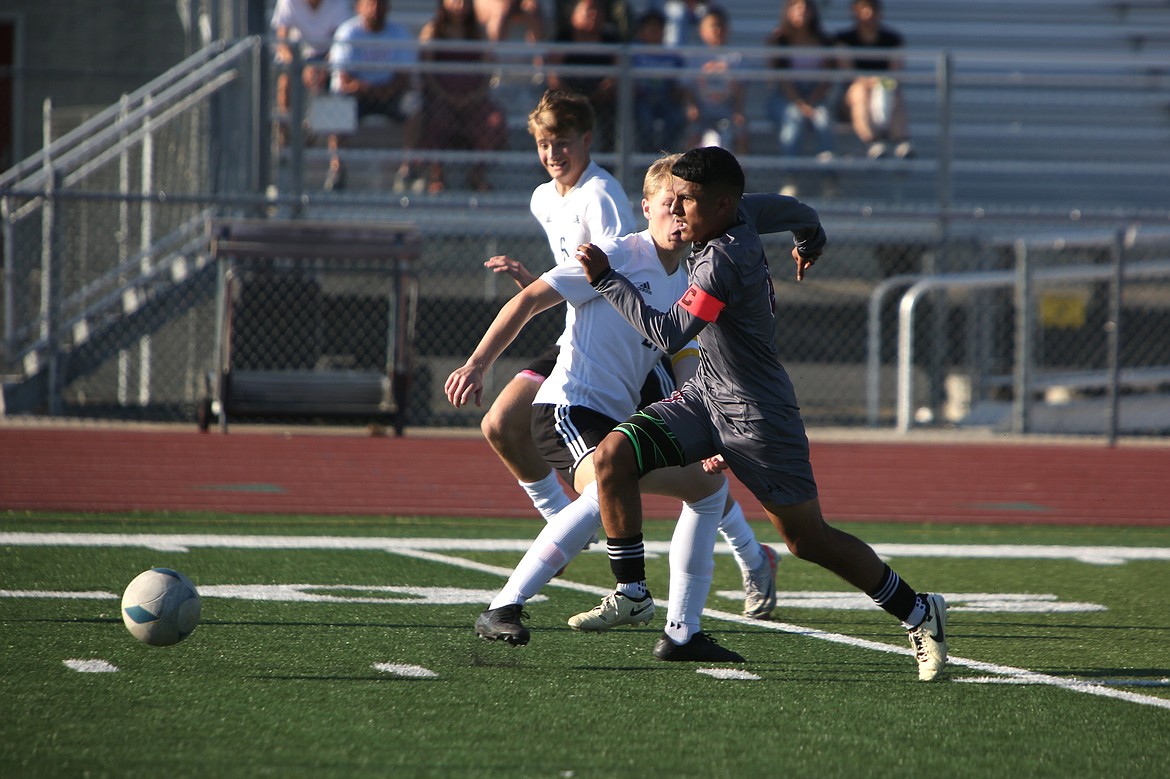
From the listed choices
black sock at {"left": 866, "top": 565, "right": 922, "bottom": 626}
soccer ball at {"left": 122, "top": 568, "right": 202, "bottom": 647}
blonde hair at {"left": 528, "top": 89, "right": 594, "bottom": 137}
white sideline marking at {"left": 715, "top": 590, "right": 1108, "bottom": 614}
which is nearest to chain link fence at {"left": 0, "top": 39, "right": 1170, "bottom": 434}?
white sideline marking at {"left": 715, "top": 590, "right": 1108, "bottom": 614}

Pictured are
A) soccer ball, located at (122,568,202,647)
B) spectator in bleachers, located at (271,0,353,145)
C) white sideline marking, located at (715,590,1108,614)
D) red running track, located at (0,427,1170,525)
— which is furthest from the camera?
spectator in bleachers, located at (271,0,353,145)

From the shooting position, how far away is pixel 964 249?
13.9 meters

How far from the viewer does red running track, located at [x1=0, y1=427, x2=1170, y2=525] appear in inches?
350

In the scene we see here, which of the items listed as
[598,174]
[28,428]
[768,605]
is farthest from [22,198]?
[768,605]

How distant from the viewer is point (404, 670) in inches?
174

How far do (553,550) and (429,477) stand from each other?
529cm

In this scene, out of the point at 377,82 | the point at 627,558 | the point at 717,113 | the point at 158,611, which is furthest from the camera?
the point at 717,113

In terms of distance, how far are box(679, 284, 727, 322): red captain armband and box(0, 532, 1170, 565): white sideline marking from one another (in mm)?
3304

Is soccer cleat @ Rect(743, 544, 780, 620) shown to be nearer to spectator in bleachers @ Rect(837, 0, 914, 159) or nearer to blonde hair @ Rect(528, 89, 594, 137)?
blonde hair @ Rect(528, 89, 594, 137)

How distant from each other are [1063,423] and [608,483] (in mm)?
9385

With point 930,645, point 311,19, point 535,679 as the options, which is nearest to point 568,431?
point 535,679

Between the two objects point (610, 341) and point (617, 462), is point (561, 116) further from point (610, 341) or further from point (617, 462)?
point (617, 462)

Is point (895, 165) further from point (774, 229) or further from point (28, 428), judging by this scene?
point (774, 229)

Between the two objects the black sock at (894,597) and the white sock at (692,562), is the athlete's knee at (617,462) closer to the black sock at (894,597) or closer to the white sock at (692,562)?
the white sock at (692,562)
